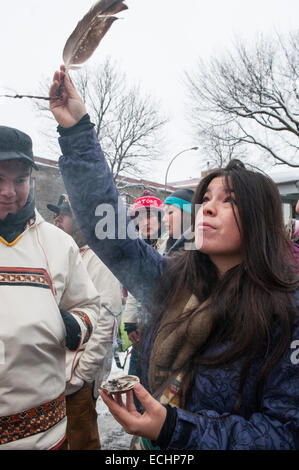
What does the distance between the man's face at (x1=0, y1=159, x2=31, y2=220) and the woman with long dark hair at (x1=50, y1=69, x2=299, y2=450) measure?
1.59 feet

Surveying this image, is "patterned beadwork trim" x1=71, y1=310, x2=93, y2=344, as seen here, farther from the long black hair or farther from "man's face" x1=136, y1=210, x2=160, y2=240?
"man's face" x1=136, y1=210, x2=160, y2=240

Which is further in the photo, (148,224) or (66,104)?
(148,224)

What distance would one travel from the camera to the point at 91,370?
2.35 m

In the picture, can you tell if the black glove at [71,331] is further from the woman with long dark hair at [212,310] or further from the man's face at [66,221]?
the man's face at [66,221]

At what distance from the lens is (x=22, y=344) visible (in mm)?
1397

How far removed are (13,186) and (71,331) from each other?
0.76 meters

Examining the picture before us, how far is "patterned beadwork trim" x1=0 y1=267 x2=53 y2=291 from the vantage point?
1.44 metres

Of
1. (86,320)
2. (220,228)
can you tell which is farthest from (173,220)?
(220,228)

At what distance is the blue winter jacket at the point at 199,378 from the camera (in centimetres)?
99

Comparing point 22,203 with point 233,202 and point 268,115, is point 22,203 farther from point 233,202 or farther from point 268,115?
point 268,115

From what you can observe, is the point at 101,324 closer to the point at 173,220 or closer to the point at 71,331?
the point at 71,331
